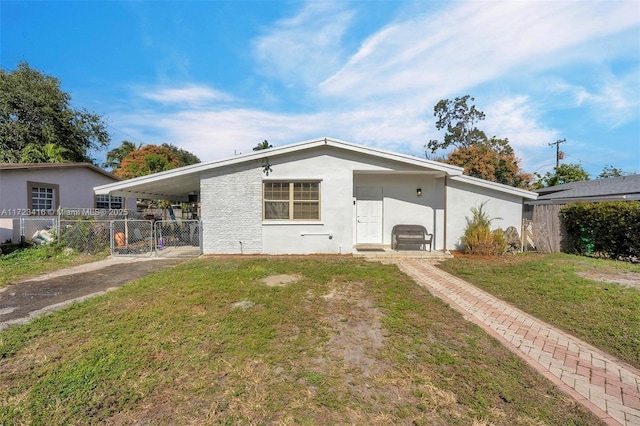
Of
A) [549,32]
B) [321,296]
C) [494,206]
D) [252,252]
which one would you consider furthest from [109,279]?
[549,32]

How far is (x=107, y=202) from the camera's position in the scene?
56.6ft

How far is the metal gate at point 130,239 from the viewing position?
10.0 meters

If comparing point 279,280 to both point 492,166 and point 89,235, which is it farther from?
point 492,166

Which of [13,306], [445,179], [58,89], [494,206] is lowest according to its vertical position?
[13,306]

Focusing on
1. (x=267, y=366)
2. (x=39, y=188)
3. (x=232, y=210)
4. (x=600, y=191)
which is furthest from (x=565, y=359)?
(x=39, y=188)

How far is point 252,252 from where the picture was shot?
967 cm

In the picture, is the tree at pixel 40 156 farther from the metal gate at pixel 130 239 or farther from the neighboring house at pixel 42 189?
the metal gate at pixel 130 239

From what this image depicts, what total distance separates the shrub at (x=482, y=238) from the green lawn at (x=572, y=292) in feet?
1.39

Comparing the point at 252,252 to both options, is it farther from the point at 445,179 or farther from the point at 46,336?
the point at 445,179

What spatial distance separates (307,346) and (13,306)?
5494 millimetres

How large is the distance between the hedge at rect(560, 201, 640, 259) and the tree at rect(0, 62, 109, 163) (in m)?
28.0

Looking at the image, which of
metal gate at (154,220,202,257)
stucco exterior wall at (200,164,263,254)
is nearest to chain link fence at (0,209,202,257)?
metal gate at (154,220,202,257)

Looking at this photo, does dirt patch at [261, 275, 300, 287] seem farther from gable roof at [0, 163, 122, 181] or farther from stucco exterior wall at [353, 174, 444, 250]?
gable roof at [0, 163, 122, 181]

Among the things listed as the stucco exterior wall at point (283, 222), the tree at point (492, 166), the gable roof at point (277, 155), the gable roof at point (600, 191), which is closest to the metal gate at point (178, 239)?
the stucco exterior wall at point (283, 222)
